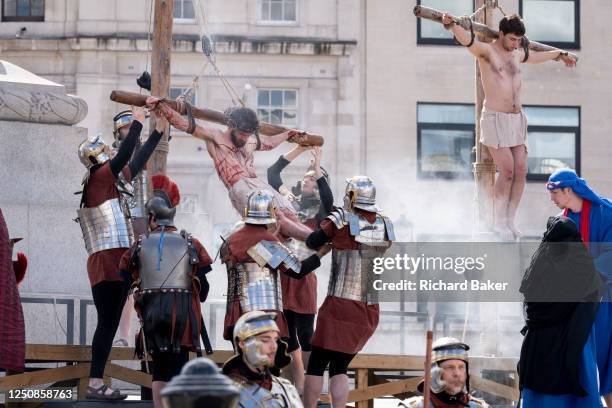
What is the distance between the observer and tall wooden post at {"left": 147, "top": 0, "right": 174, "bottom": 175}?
52.1 ft

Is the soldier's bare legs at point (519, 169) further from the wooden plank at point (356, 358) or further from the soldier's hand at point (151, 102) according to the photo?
the soldier's hand at point (151, 102)

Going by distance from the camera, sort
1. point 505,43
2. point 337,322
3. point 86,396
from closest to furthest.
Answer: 1. point 337,322
2. point 86,396
3. point 505,43

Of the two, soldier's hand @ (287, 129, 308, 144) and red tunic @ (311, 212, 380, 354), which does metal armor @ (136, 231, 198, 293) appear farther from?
soldier's hand @ (287, 129, 308, 144)

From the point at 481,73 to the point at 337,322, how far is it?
14.3 feet

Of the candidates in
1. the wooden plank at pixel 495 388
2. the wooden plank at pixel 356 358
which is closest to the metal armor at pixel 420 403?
the wooden plank at pixel 356 358

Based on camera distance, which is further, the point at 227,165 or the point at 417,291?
the point at 417,291

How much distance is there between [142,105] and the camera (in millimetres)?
13172

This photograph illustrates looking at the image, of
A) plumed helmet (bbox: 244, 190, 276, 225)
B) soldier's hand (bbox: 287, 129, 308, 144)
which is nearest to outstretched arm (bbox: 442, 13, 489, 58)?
soldier's hand (bbox: 287, 129, 308, 144)

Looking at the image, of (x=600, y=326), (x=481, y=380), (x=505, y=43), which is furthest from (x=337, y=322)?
(x=505, y=43)

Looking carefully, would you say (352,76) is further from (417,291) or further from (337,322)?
(337,322)

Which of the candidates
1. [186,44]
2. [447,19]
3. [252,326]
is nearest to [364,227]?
[252,326]

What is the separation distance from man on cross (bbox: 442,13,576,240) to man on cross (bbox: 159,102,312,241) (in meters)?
2.67

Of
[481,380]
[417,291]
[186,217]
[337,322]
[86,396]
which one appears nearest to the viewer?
[337,322]

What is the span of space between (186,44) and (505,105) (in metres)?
17.1
